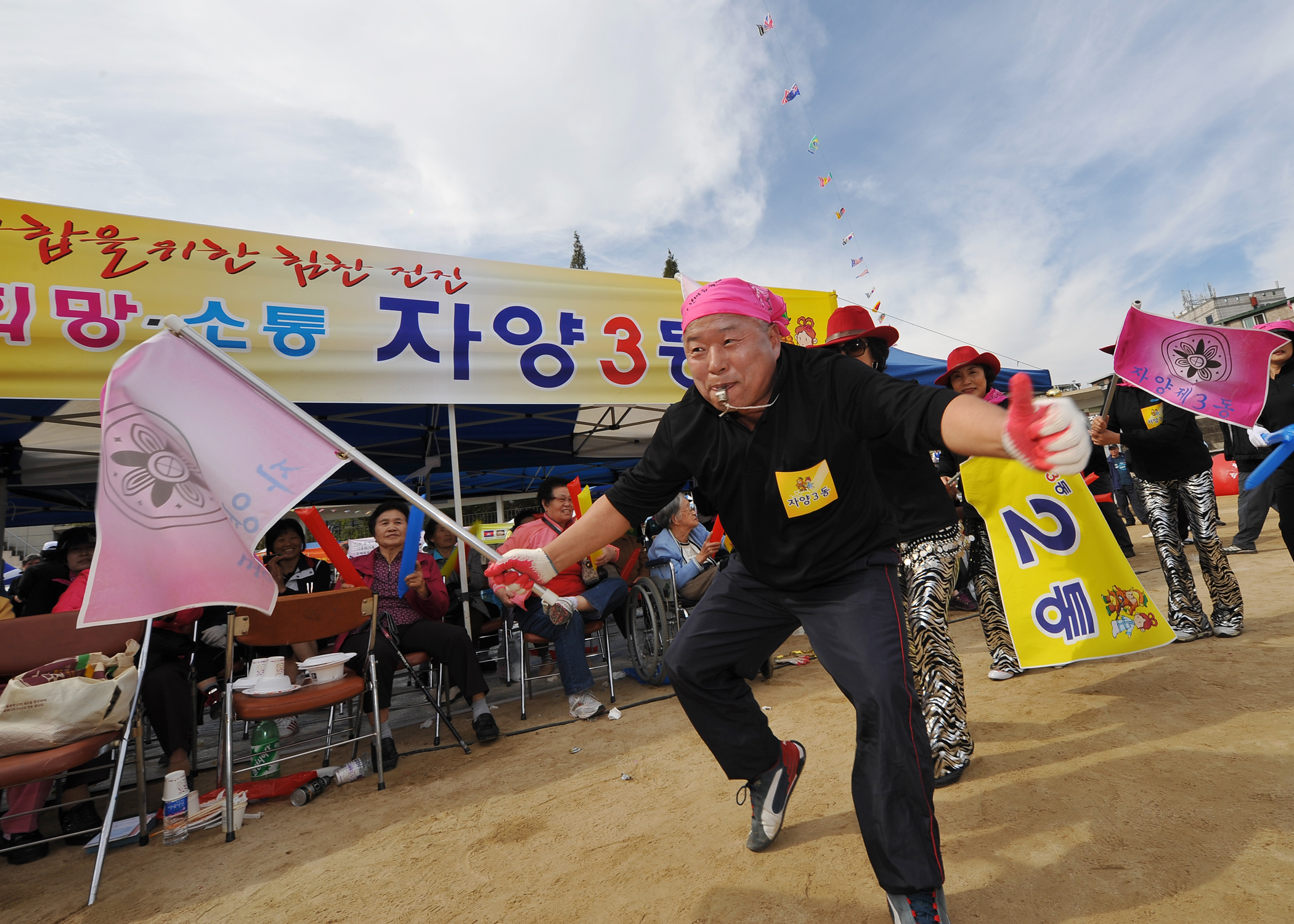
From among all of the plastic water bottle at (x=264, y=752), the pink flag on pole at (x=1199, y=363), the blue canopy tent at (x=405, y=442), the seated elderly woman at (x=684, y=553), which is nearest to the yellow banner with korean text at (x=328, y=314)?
the blue canopy tent at (x=405, y=442)

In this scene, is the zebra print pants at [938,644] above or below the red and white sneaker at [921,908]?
above

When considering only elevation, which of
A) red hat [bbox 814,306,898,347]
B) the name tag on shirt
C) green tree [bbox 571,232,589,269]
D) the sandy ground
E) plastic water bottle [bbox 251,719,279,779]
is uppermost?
green tree [bbox 571,232,589,269]

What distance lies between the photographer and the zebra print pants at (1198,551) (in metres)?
4.05

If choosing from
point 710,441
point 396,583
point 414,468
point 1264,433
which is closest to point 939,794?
point 710,441

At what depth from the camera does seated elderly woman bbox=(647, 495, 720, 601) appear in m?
4.96

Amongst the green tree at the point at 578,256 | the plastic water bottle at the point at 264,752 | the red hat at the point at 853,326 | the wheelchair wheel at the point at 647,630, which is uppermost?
the green tree at the point at 578,256

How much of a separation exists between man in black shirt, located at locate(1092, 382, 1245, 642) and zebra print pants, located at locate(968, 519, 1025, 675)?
103 centimetres

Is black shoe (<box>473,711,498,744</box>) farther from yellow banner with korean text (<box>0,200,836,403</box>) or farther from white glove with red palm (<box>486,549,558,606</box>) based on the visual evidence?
yellow banner with korean text (<box>0,200,836,403</box>)

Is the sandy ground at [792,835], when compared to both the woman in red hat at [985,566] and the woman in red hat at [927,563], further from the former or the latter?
the woman in red hat at [985,566]

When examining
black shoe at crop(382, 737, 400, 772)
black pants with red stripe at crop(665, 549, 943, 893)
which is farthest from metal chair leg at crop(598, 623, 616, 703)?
black pants with red stripe at crop(665, 549, 943, 893)

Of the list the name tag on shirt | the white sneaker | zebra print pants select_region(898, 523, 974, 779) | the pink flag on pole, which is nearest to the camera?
the name tag on shirt

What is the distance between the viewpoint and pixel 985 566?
391 centimetres

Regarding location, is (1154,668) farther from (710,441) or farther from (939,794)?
(710,441)

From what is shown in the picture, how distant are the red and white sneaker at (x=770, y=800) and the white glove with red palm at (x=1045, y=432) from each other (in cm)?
148
